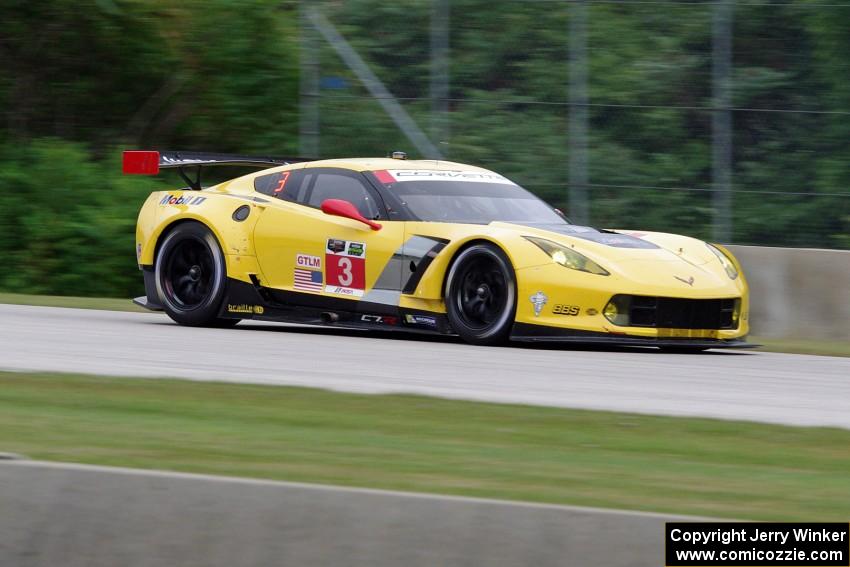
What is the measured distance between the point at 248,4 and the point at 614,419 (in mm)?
15026

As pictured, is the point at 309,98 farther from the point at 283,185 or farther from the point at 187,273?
the point at 187,273

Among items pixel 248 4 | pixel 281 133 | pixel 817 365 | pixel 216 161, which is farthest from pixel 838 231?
pixel 248 4

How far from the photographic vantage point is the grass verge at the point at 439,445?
523 cm

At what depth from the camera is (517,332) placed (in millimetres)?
10461

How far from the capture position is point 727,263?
11.2 meters

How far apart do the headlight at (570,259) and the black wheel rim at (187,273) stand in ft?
9.63

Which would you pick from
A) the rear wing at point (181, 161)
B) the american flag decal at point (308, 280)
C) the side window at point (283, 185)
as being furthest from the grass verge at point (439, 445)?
the rear wing at point (181, 161)

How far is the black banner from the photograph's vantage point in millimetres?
4125

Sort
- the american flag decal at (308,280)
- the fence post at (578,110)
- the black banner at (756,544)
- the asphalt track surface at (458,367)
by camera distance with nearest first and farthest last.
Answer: the black banner at (756,544), the asphalt track surface at (458,367), the american flag decal at (308,280), the fence post at (578,110)

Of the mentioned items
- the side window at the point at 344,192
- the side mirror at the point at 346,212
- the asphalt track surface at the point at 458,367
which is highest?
the side window at the point at 344,192

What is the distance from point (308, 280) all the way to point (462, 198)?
4.25 feet

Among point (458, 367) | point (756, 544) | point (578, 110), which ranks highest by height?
point (578, 110)

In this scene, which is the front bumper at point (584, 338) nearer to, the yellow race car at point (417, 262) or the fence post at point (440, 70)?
the yellow race car at point (417, 262)

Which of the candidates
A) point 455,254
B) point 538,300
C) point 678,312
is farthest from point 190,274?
point 678,312
